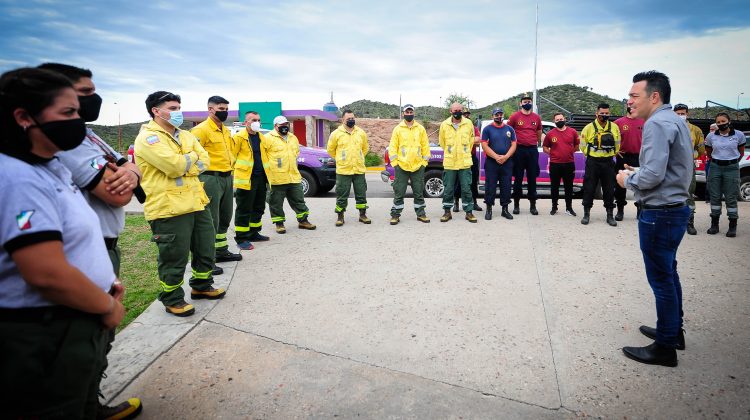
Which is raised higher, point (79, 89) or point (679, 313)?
point (79, 89)

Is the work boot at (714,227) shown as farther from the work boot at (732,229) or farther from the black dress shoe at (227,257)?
the black dress shoe at (227,257)

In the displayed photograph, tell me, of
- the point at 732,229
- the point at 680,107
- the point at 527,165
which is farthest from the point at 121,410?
the point at 680,107

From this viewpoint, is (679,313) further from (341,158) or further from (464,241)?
(341,158)

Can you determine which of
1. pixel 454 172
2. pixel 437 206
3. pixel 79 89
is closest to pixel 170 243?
pixel 79 89

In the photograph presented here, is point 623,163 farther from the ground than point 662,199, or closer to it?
farther from the ground

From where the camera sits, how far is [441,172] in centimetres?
1037

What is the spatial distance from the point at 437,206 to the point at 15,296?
8.09 m

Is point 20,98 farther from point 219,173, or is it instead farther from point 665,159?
point 219,173

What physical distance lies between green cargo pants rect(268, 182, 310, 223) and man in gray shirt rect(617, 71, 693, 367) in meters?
4.99

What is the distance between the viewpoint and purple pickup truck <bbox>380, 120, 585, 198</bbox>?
963cm

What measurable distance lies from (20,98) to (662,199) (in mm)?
3540

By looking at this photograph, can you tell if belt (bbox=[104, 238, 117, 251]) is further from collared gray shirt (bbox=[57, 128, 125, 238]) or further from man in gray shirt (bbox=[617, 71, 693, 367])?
man in gray shirt (bbox=[617, 71, 693, 367])

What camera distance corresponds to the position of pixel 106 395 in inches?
104

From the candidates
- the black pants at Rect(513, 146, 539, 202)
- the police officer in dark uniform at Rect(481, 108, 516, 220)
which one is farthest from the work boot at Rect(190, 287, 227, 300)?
the black pants at Rect(513, 146, 539, 202)
